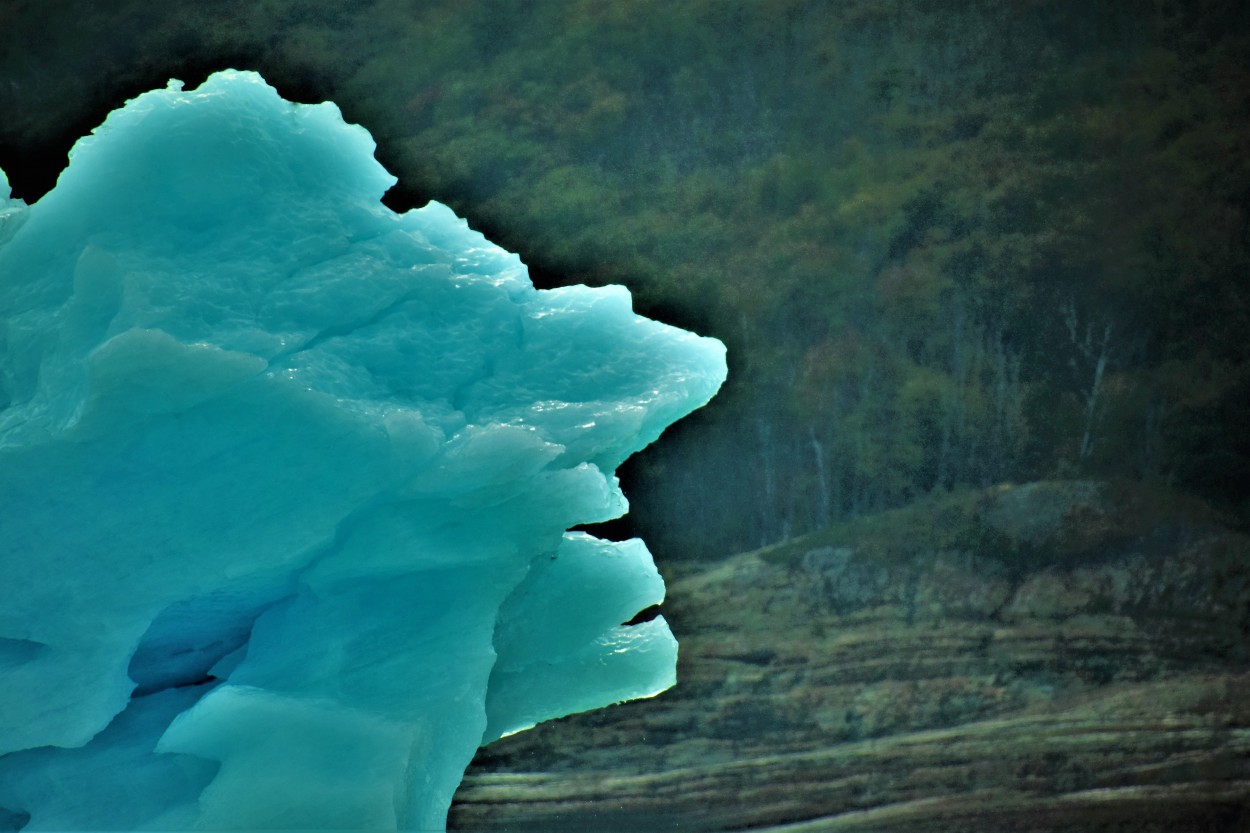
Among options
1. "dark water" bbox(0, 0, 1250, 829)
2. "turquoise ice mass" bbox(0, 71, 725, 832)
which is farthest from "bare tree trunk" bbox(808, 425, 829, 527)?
"turquoise ice mass" bbox(0, 71, 725, 832)

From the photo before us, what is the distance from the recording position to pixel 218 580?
1396mm

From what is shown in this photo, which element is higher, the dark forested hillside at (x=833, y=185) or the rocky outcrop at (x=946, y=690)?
the dark forested hillside at (x=833, y=185)

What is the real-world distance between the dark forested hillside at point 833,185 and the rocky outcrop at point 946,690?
111 mm

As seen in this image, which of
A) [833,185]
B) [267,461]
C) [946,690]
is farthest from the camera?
[946,690]

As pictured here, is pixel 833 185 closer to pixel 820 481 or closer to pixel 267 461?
pixel 820 481

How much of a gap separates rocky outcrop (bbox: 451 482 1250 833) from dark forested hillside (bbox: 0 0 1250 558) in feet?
0.36

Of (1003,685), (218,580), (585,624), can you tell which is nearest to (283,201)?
(218,580)

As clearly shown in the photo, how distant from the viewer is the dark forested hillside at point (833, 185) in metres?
2.57

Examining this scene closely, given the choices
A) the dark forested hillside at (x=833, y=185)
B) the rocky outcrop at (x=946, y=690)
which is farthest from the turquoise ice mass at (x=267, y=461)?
the rocky outcrop at (x=946, y=690)

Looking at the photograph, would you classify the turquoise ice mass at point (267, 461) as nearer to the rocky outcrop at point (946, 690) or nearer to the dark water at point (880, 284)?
the dark water at point (880, 284)

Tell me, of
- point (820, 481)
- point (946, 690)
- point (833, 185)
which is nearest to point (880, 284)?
point (833, 185)

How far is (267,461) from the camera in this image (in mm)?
1400

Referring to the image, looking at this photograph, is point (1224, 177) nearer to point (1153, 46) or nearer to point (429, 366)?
point (1153, 46)

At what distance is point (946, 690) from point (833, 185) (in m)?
1.17
